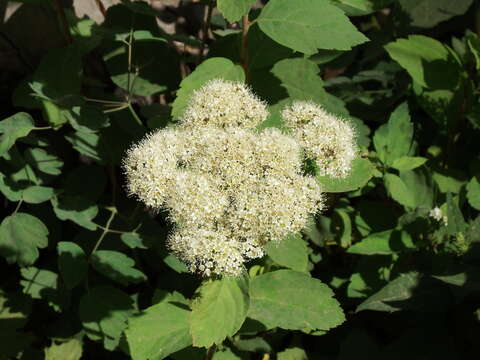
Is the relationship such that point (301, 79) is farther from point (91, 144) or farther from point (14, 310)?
point (14, 310)

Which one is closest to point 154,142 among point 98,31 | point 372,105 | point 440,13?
point 98,31

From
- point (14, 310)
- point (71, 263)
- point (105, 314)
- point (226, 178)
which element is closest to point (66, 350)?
point (14, 310)

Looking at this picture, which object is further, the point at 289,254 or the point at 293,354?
the point at 293,354

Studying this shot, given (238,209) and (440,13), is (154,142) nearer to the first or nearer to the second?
(238,209)

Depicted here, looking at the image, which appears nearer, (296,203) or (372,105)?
(296,203)

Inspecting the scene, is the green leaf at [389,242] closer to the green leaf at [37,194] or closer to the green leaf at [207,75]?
the green leaf at [207,75]

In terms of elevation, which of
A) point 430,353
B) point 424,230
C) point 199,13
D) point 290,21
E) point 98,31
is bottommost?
point 430,353

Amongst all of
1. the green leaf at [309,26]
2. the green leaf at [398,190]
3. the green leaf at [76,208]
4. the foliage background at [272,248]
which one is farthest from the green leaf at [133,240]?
the green leaf at [398,190]
